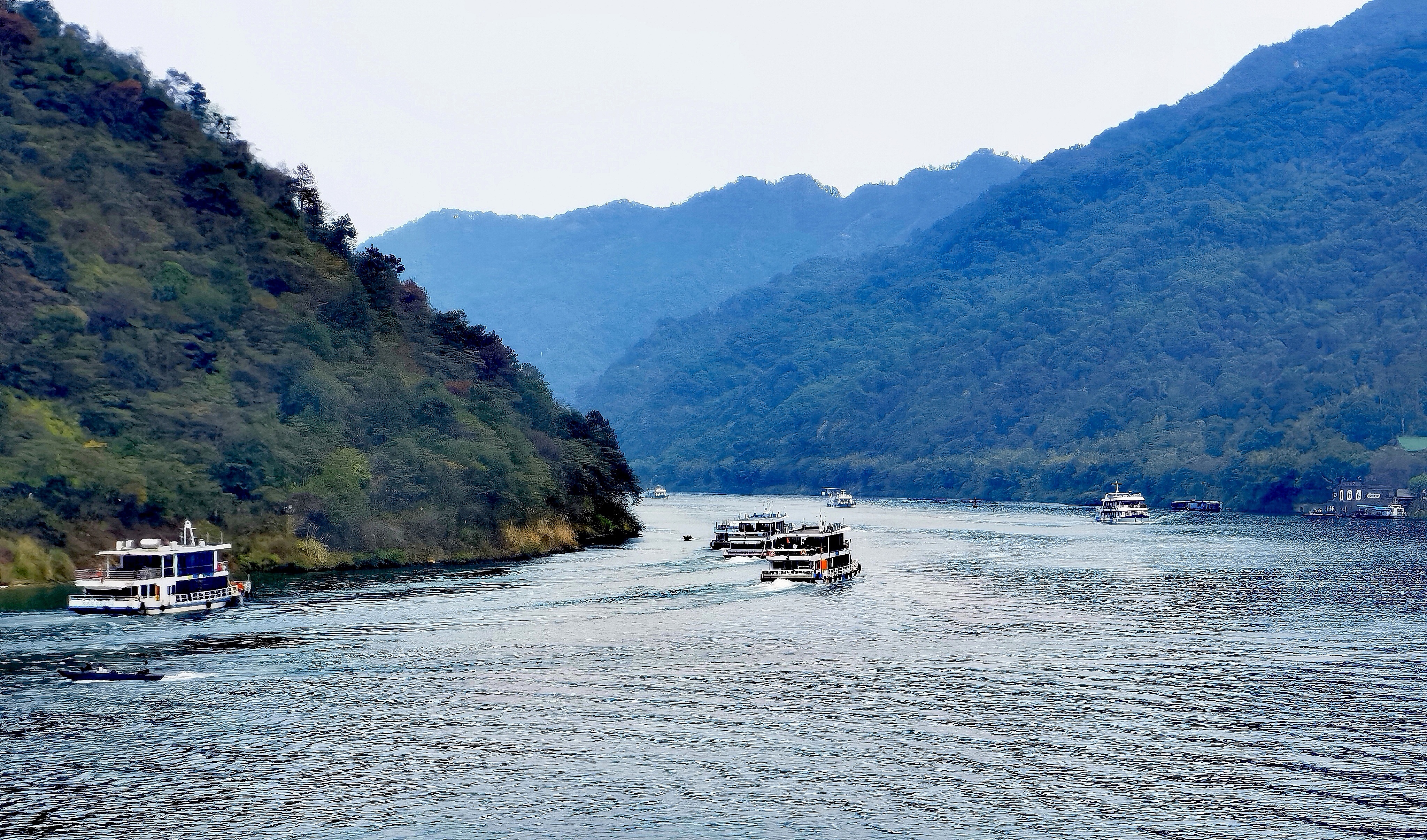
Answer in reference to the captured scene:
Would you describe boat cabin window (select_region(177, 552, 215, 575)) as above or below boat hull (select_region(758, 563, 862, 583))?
above

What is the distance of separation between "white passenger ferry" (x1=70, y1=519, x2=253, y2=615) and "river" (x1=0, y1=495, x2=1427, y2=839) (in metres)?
2.97

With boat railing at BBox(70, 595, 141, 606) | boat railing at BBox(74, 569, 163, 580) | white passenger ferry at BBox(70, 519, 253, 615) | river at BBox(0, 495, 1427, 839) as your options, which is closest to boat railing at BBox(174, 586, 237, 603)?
white passenger ferry at BBox(70, 519, 253, 615)

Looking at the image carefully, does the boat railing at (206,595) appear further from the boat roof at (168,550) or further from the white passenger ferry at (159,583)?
the boat roof at (168,550)

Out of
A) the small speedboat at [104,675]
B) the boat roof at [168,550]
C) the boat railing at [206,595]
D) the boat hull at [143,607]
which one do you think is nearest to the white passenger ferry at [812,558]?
the boat railing at [206,595]

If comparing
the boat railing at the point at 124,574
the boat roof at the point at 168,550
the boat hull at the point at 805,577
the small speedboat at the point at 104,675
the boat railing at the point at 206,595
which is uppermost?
the boat roof at the point at 168,550

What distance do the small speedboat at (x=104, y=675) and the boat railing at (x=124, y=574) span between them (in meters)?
24.7

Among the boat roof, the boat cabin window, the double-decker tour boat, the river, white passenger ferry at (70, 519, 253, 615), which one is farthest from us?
the double-decker tour boat

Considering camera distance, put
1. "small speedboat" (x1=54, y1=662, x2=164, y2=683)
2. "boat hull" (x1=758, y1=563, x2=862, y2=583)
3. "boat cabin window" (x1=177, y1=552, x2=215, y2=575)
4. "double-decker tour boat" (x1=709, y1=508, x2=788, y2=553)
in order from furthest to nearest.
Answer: "double-decker tour boat" (x1=709, y1=508, x2=788, y2=553)
"boat hull" (x1=758, y1=563, x2=862, y2=583)
"boat cabin window" (x1=177, y1=552, x2=215, y2=575)
"small speedboat" (x1=54, y1=662, x2=164, y2=683)

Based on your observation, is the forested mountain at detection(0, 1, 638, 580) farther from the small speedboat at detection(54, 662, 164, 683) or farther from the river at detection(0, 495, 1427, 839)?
the small speedboat at detection(54, 662, 164, 683)

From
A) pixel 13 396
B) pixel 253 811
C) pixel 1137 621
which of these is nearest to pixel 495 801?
pixel 253 811

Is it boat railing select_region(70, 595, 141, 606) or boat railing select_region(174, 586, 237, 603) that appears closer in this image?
boat railing select_region(70, 595, 141, 606)

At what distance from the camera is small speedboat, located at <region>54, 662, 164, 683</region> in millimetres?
62281

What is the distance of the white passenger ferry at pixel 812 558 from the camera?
113625mm

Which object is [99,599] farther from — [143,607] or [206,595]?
[206,595]
